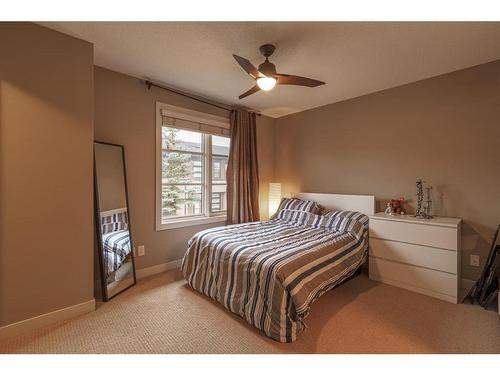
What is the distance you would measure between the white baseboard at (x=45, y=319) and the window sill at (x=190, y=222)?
3.65ft

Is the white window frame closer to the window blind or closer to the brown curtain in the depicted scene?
the window blind

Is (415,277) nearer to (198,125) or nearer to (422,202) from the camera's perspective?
(422,202)

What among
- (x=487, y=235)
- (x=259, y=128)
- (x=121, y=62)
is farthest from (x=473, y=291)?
(x=121, y=62)

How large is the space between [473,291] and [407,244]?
2.23 feet

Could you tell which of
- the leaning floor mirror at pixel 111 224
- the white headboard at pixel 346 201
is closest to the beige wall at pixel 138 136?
the leaning floor mirror at pixel 111 224

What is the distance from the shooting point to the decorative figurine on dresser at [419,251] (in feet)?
7.45

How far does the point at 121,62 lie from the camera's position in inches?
94.7

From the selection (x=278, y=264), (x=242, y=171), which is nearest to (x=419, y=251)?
(x=278, y=264)

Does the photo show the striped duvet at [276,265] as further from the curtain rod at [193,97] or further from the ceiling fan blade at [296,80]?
the curtain rod at [193,97]

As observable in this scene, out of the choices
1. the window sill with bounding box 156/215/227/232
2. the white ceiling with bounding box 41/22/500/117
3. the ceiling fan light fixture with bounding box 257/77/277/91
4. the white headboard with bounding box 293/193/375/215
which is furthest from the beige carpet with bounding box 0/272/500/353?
the white ceiling with bounding box 41/22/500/117

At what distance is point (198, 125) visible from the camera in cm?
332

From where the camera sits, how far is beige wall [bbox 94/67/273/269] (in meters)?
2.54

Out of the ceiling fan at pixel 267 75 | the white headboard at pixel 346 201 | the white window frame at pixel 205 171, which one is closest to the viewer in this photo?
the ceiling fan at pixel 267 75

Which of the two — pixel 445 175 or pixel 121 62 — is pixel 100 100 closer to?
pixel 121 62
